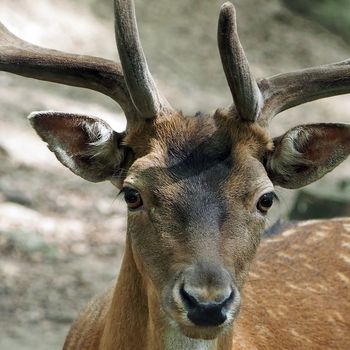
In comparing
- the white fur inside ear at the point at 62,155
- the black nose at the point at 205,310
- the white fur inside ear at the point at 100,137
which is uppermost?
the white fur inside ear at the point at 100,137

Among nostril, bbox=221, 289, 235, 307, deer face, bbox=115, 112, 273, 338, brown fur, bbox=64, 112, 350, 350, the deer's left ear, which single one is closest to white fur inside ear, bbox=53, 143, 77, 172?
brown fur, bbox=64, 112, 350, 350

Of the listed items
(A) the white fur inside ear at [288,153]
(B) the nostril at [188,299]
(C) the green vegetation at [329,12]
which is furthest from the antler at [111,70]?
(C) the green vegetation at [329,12]

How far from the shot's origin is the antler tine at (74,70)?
5.50 metres

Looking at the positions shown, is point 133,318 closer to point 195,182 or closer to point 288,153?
point 195,182

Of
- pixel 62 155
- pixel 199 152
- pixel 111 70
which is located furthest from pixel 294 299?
pixel 111 70

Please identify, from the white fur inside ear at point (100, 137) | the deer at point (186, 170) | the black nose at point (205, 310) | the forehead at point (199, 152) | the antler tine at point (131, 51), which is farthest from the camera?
the white fur inside ear at point (100, 137)

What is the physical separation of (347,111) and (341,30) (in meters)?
3.11

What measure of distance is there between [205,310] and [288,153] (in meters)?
1.33

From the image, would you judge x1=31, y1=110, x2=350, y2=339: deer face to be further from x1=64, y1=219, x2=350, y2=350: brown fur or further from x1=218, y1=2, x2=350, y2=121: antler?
x1=64, y1=219, x2=350, y2=350: brown fur

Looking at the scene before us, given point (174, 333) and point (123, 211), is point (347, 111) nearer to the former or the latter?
point (123, 211)

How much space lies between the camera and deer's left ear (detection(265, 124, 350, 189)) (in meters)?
5.57

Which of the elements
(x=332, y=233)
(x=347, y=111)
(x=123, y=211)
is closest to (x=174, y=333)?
(x=332, y=233)

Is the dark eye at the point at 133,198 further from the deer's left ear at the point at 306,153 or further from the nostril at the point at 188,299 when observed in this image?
the deer's left ear at the point at 306,153

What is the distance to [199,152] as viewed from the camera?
5.15m
